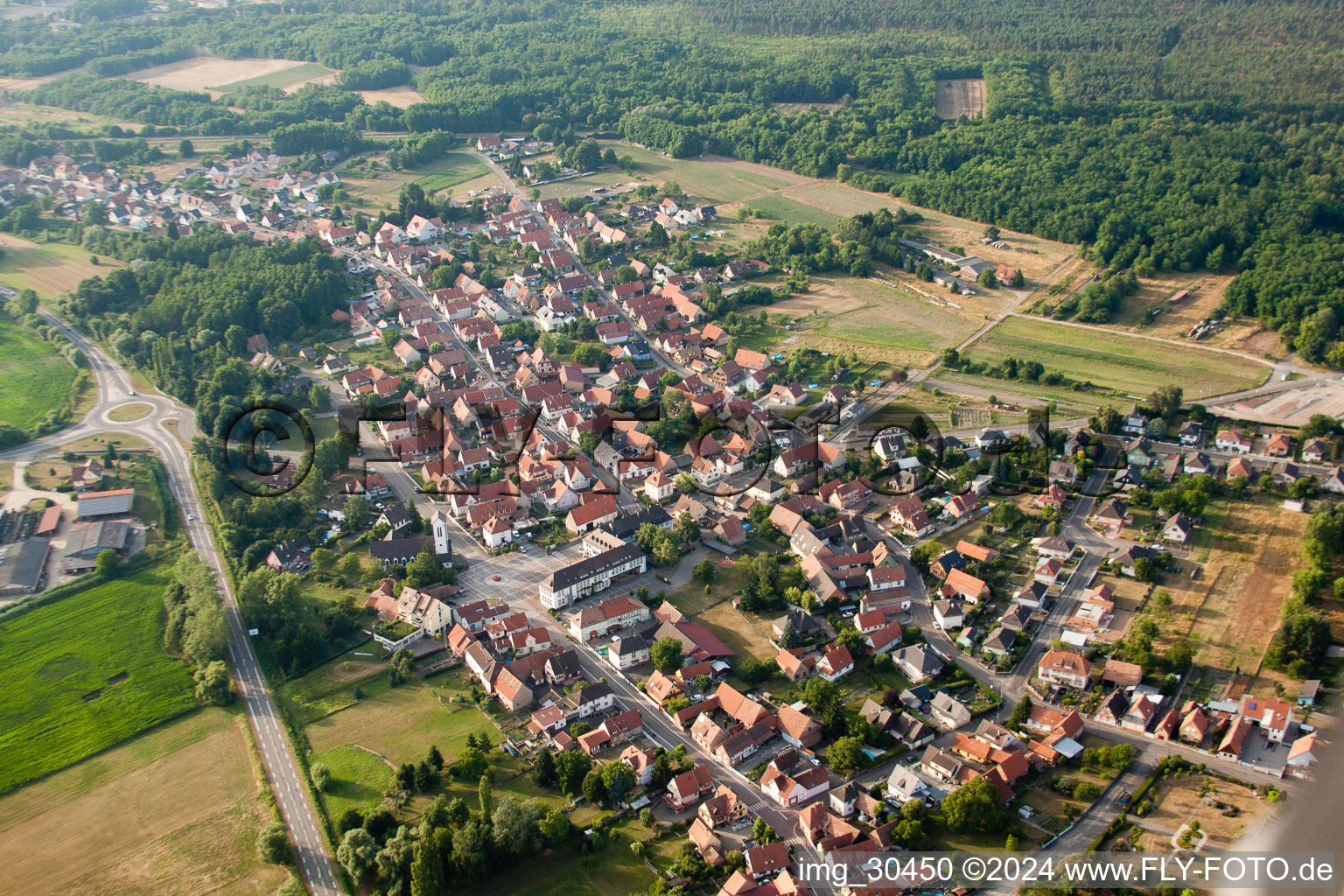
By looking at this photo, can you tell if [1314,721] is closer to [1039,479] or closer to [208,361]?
[1039,479]

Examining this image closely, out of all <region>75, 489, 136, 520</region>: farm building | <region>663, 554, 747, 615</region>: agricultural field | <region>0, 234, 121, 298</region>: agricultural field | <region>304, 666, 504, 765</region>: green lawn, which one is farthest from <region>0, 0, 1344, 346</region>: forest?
<region>75, 489, 136, 520</region>: farm building

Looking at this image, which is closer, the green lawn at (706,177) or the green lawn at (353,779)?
the green lawn at (353,779)

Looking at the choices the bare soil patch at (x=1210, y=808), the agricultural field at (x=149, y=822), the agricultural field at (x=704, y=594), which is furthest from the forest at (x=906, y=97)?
the agricultural field at (x=149, y=822)

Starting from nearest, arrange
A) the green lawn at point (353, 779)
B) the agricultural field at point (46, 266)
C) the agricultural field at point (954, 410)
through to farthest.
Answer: the green lawn at point (353, 779) → the agricultural field at point (954, 410) → the agricultural field at point (46, 266)

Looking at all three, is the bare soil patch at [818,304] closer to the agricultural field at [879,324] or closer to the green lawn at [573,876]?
the agricultural field at [879,324]

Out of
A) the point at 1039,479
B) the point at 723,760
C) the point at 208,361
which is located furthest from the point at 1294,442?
the point at 208,361
